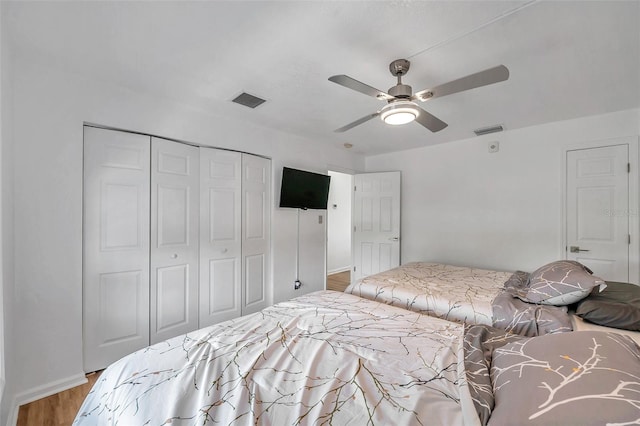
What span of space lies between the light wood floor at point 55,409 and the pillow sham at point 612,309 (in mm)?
3236

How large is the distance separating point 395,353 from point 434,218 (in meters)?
3.08

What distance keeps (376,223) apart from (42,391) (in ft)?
12.9

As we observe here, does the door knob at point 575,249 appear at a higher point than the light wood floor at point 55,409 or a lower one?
higher

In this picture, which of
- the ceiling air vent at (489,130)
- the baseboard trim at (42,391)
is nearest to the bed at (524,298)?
the ceiling air vent at (489,130)

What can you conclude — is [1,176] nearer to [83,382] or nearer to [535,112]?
[83,382]

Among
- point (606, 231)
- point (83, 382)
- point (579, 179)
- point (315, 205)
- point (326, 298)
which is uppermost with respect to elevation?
point (579, 179)

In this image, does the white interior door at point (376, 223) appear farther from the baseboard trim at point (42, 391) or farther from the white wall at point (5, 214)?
the white wall at point (5, 214)

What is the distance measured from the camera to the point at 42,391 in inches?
73.2

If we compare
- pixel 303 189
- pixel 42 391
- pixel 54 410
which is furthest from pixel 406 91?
pixel 42 391

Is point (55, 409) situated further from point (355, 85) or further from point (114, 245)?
point (355, 85)

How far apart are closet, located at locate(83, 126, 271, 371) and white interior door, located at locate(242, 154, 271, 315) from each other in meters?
0.01

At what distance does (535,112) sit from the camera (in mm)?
2689

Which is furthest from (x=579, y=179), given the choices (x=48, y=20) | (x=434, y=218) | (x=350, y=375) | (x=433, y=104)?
(x=48, y=20)

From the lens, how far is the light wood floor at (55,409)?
1.66 metres
